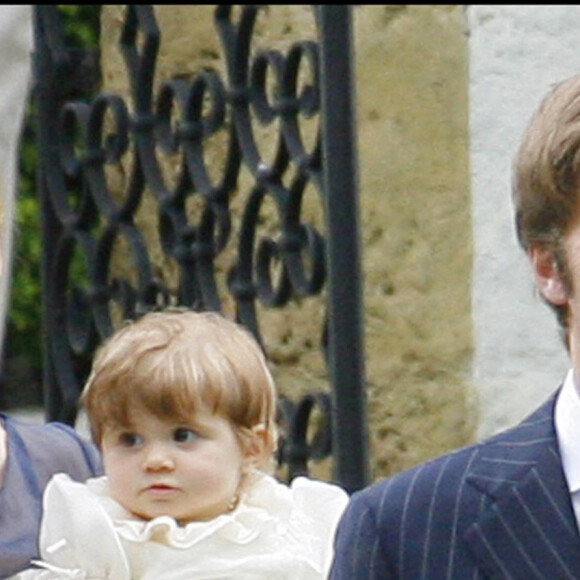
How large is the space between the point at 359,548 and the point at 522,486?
0.19 meters

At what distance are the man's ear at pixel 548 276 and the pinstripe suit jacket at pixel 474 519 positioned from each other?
0.13m

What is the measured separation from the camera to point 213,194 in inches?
186

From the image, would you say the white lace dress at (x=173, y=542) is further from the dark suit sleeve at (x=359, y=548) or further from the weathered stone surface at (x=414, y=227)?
the weathered stone surface at (x=414, y=227)

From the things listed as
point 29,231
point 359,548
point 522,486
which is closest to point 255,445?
point 359,548

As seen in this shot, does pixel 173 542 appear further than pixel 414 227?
No

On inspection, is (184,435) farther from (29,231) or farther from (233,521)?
(29,231)

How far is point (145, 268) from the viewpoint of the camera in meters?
4.90

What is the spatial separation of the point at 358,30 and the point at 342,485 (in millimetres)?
803

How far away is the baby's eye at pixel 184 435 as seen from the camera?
10.5 ft

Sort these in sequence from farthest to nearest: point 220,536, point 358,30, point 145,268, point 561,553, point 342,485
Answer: point 145,268 < point 358,30 < point 342,485 < point 220,536 < point 561,553

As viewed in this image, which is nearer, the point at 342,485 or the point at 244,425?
the point at 244,425

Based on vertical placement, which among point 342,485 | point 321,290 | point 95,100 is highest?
point 95,100


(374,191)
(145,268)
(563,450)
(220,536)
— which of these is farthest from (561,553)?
(145,268)

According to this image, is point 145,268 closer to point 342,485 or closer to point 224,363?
point 342,485
